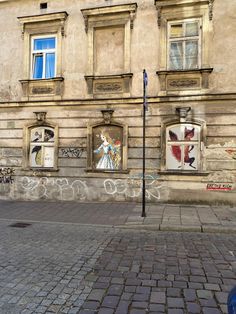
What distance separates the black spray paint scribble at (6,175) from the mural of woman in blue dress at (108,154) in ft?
12.2

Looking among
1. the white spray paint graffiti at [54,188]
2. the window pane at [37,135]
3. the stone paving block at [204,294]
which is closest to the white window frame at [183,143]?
the white spray paint graffiti at [54,188]

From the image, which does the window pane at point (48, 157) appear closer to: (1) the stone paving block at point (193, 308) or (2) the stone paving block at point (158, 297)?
(2) the stone paving block at point (158, 297)

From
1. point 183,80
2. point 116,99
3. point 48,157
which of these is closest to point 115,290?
point 116,99

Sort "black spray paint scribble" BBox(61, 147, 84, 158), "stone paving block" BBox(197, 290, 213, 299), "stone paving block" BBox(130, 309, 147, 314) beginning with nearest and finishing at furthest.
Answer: "stone paving block" BBox(130, 309, 147, 314), "stone paving block" BBox(197, 290, 213, 299), "black spray paint scribble" BBox(61, 147, 84, 158)

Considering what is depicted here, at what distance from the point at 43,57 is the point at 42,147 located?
375cm

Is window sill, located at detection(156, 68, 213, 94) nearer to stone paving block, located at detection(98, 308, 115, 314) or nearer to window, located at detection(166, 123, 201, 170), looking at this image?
window, located at detection(166, 123, 201, 170)

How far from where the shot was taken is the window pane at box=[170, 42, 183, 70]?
11398 mm

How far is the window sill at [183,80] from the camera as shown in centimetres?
1090

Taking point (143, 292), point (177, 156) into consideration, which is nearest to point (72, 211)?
point (177, 156)

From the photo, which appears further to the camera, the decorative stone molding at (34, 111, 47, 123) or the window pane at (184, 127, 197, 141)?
the decorative stone molding at (34, 111, 47, 123)

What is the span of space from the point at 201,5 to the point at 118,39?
10.6 ft

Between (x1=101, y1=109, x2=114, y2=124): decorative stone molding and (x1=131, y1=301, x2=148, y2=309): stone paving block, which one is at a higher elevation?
(x1=101, y1=109, x2=114, y2=124): decorative stone molding

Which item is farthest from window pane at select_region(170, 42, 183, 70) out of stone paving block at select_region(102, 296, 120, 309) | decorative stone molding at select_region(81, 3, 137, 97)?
stone paving block at select_region(102, 296, 120, 309)

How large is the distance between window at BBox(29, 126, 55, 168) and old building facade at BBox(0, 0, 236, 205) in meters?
0.04
